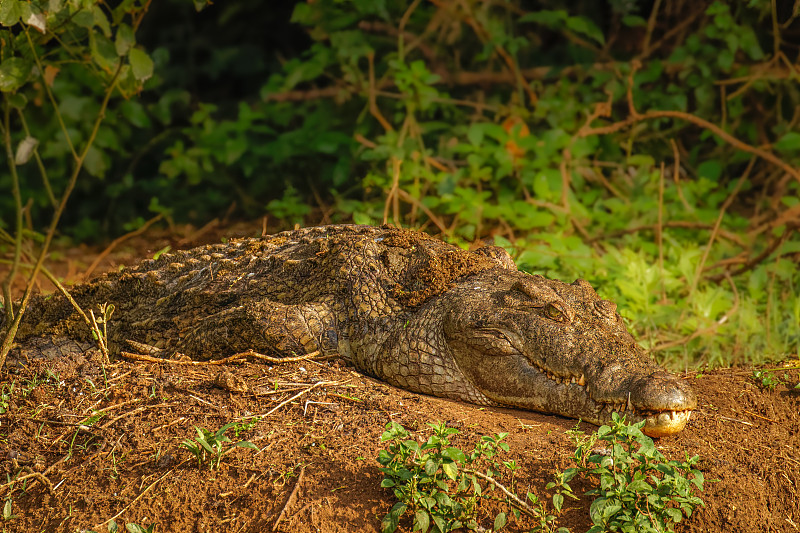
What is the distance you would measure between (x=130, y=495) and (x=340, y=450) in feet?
2.37

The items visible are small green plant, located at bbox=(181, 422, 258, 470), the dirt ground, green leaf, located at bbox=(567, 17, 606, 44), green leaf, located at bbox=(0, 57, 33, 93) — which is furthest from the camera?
green leaf, located at bbox=(567, 17, 606, 44)

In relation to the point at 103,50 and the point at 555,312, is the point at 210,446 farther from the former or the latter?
the point at 103,50

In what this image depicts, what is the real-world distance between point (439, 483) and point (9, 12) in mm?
2614

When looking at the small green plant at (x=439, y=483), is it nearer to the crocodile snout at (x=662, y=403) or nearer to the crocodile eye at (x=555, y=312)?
the crocodile snout at (x=662, y=403)

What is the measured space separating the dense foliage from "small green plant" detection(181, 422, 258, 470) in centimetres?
248

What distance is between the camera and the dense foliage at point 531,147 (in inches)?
197

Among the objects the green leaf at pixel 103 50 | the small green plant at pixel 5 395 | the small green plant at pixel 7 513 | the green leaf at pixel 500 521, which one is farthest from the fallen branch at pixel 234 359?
the green leaf at pixel 103 50

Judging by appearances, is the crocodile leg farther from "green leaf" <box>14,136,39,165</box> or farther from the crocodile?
"green leaf" <box>14,136,39,165</box>

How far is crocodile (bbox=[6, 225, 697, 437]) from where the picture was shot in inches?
112

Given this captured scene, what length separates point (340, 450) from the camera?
2.58 meters

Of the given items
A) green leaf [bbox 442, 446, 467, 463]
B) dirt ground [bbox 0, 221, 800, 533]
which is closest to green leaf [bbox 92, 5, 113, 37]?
dirt ground [bbox 0, 221, 800, 533]

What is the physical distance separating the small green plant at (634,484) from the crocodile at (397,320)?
22 centimetres

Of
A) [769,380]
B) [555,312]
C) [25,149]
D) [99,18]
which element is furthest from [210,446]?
[769,380]

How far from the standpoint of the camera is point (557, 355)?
9.55ft
